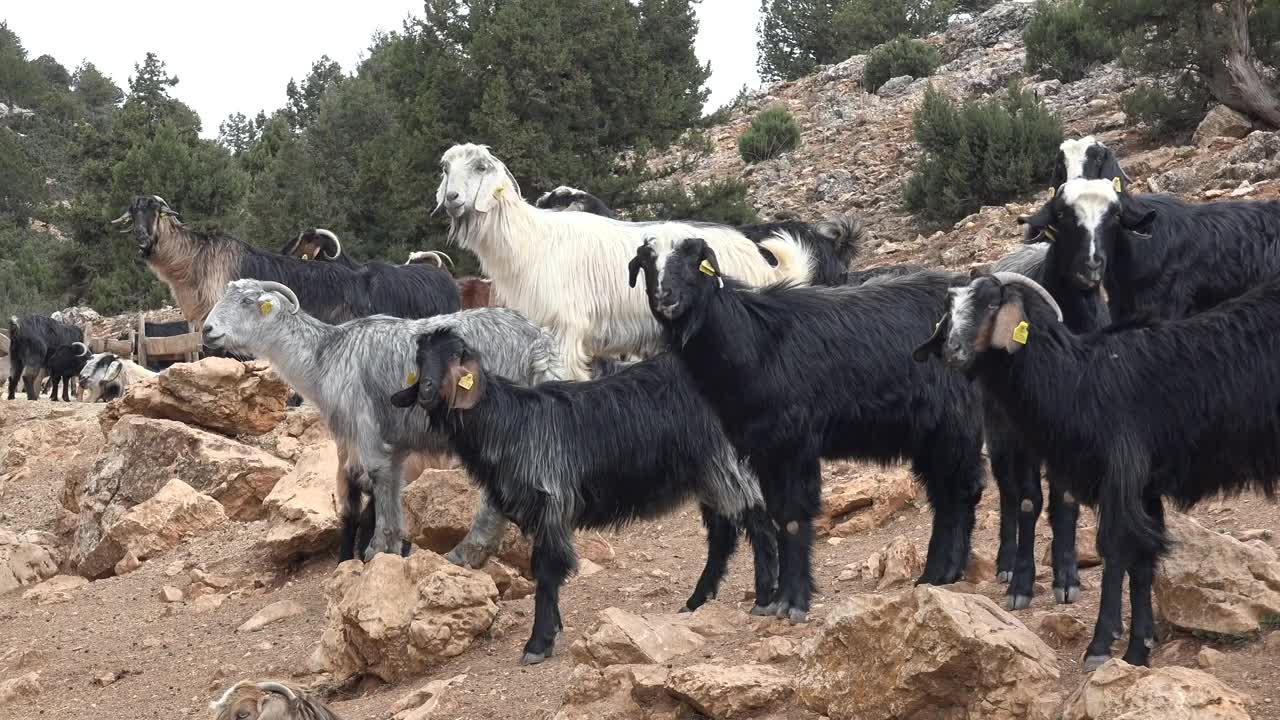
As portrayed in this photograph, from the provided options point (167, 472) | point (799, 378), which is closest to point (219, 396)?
point (167, 472)

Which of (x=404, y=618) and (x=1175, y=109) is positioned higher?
(x=1175, y=109)

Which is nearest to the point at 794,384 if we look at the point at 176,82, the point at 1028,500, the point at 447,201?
the point at 1028,500

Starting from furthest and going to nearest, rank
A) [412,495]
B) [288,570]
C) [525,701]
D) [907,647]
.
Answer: [288,570]
[412,495]
[525,701]
[907,647]

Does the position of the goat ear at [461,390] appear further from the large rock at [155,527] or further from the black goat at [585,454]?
the large rock at [155,527]

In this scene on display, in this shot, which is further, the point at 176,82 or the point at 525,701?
the point at 176,82

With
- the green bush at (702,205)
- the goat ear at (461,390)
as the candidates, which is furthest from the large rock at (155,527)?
the green bush at (702,205)

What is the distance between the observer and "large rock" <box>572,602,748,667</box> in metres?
6.07

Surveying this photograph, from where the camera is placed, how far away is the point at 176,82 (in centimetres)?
4938

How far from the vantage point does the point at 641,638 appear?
614cm

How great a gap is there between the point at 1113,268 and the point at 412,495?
435 centimetres

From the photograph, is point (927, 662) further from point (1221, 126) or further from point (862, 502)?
point (1221, 126)

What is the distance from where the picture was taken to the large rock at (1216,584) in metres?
5.43

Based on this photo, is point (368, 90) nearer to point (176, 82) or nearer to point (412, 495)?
point (176, 82)

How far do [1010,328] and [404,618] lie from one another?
3.31 meters
